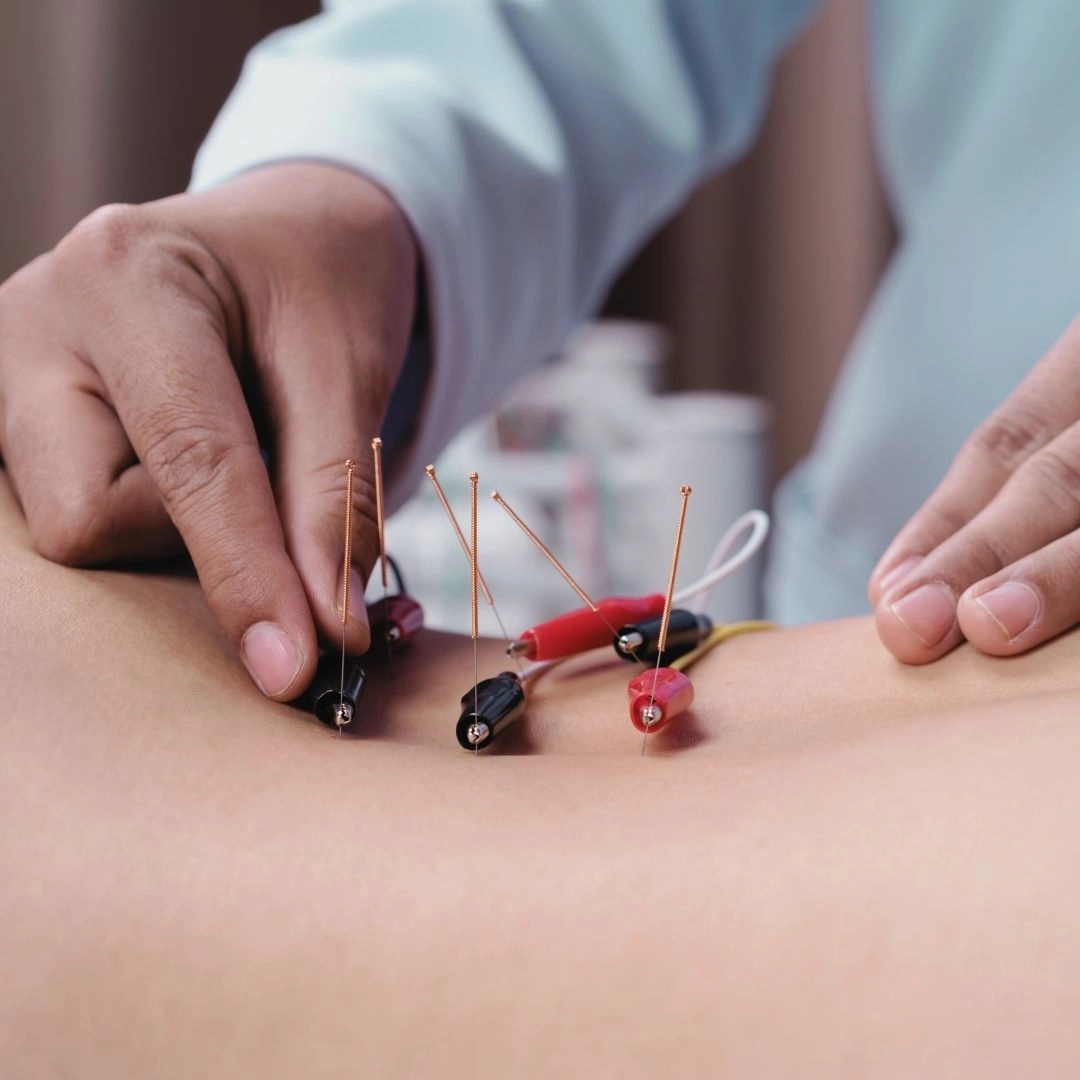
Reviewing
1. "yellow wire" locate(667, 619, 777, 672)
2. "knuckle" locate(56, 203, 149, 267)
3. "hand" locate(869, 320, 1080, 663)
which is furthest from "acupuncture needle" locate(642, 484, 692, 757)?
"knuckle" locate(56, 203, 149, 267)

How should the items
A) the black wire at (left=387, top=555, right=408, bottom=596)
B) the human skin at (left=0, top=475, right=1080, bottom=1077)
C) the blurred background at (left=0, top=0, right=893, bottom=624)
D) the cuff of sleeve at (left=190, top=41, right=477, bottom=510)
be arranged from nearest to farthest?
1. the human skin at (left=0, top=475, right=1080, bottom=1077)
2. the black wire at (left=387, top=555, right=408, bottom=596)
3. the cuff of sleeve at (left=190, top=41, right=477, bottom=510)
4. the blurred background at (left=0, top=0, right=893, bottom=624)

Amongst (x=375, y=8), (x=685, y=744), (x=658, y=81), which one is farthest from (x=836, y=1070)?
(x=658, y=81)

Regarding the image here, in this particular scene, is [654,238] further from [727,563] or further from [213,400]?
[213,400]

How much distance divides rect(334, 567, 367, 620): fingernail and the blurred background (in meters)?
1.19

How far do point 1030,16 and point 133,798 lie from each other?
1.18m

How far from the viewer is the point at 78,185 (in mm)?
1857

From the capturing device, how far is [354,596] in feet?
2.23

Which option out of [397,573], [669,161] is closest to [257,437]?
[397,573]

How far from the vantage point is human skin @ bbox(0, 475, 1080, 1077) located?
389 mm

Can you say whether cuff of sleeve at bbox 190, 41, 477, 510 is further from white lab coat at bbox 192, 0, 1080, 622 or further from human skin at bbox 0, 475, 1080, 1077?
human skin at bbox 0, 475, 1080, 1077

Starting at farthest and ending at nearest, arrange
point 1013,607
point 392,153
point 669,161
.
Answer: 1. point 669,161
2. point 392,153
3. point 1013,607

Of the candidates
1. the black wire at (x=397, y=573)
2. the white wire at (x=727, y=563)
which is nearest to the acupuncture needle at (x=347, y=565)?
the black wire at (x=397, y=573)

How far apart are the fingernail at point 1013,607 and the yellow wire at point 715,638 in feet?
0.58

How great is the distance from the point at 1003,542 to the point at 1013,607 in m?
0.09
